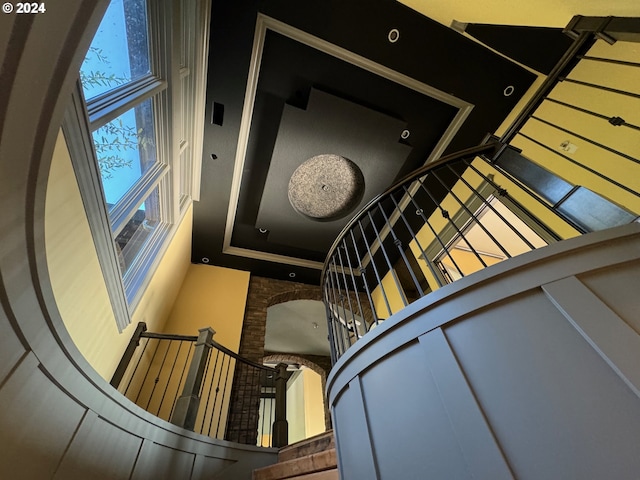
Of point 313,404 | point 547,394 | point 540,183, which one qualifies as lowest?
point 547,394

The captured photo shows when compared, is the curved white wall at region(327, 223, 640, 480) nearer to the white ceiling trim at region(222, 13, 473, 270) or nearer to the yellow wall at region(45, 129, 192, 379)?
the yellow wall at region(45, 129, 192, 379)

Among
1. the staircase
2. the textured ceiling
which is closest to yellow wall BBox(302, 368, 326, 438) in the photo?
the textured ceiling

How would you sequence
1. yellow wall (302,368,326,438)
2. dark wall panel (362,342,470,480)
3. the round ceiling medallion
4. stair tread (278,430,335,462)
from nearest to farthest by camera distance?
dark wall panel (362,342,470,480) → stair tread (278,430,335,462) → the round ceiling medallion → yellow wall (302,368,326,438)

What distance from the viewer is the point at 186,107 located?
3207mm

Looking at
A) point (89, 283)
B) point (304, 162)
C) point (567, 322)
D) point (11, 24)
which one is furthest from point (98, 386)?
point (304, 162)

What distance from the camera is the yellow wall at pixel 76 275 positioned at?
1515mm

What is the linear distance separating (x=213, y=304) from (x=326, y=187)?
266 centimetres

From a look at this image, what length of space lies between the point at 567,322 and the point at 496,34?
335 cm

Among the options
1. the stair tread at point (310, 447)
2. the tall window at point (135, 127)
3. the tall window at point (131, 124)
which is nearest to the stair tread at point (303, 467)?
the stair tread at point (310, 447)

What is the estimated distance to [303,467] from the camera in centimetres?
206

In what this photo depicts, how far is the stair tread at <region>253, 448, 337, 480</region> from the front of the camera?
1.88 meters

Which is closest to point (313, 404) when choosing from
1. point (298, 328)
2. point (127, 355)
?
point (298, 328)

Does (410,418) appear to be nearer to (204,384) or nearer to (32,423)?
(32,423)

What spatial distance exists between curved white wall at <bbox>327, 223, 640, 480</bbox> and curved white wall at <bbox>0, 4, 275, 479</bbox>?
1.30m
